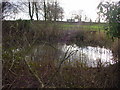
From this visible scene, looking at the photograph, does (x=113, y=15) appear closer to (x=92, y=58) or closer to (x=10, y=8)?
(x=92, y=58)

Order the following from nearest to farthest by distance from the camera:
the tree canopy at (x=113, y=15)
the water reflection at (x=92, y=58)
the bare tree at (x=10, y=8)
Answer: the tree canopy at (x=113, y=15) < the water reflection at (x=92, y=58) < the bare tree at (x=10, y=8)

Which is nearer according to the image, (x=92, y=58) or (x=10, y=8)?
(x=92, y=58)

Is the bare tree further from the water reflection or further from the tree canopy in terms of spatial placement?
the tree canopy

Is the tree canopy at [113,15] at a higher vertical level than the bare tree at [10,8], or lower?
lower

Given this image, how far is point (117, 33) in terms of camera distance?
2.07 metres

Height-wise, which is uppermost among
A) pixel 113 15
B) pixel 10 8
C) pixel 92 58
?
pixel 10 8

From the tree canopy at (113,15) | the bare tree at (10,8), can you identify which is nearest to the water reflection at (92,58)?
the tree canopy at (113,15)

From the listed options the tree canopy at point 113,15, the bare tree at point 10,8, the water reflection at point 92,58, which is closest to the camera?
the tree canopy at point 113,15

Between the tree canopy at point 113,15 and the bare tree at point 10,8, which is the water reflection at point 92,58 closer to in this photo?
the tree canopy at point 113,15

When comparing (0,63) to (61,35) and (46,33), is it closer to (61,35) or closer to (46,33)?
(46,33)

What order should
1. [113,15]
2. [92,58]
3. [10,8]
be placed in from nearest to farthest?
[113,15]
[92,58]
[10,8]

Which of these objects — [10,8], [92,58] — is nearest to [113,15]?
A: [92,58]

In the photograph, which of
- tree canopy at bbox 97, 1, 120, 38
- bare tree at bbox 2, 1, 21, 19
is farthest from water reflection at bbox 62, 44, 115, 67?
bare tree at bbox 2, 1, 21, 19

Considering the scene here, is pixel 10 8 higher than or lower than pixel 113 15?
higher
